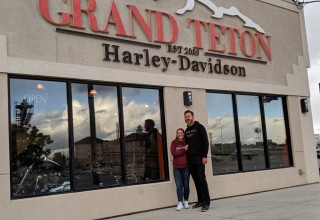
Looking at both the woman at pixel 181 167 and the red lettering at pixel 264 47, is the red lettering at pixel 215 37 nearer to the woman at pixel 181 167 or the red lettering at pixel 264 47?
the red lettering at pixel 264 47

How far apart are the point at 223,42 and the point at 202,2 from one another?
3.70ft

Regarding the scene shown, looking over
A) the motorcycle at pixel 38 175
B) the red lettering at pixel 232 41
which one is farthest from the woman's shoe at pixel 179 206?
the red lettering at pixel 232 41

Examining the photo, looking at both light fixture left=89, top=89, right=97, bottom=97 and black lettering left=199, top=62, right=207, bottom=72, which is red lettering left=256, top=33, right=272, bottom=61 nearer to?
black lettering left=199, top=62, right=207, bottom=72

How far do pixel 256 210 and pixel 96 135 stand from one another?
10.9 ft

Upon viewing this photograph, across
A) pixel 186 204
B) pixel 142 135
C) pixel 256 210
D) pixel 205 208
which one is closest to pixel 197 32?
pixel 142 135

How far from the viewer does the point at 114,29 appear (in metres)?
8.09

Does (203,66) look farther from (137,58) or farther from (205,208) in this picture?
(205,208)

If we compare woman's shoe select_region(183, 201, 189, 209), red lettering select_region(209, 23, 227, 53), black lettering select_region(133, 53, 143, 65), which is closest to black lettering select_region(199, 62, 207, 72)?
red lettering select_region(209, 23, 227, 53)

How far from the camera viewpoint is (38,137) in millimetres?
7141

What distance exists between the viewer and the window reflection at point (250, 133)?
34.1ft

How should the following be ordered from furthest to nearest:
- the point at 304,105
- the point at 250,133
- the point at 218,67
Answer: the point at 304,105, the point at 250,133, the point at 218,67

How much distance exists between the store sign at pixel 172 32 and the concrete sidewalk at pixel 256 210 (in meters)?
3.04

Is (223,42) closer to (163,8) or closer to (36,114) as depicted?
(163,8)

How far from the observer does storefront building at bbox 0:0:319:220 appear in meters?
6.91
